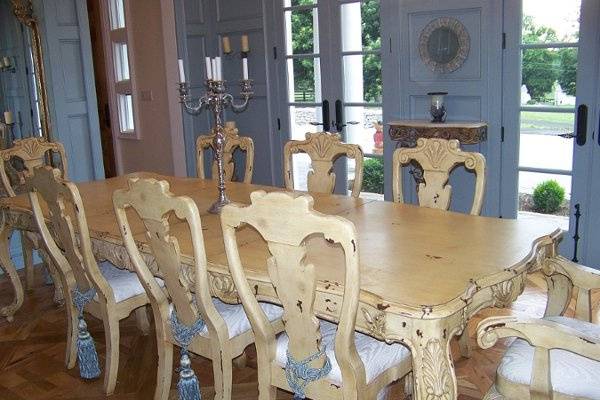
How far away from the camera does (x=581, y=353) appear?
58.1 inches

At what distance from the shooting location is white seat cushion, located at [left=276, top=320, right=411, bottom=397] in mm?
1890

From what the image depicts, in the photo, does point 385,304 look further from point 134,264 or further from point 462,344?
point 462,344

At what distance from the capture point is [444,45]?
410 cm

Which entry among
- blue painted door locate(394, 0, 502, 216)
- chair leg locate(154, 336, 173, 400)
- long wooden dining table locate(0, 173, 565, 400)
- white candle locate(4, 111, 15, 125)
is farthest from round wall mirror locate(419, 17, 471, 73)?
white candle locate(4, 111, 15, 125)

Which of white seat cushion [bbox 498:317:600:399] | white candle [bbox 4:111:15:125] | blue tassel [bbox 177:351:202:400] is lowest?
blue tassel [bbox 177:351:202:400]

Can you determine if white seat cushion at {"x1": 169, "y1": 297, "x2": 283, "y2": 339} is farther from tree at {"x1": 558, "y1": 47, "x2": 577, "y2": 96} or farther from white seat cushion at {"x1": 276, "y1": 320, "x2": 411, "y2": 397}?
tree at {"x1": 558, "y1": 47, "x2": 577, "y2": 96}

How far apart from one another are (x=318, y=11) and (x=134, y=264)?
308 centimetres

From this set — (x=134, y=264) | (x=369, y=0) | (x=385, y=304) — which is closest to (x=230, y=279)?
(x=134, y=264)

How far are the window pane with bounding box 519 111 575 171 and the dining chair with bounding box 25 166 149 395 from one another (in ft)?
8.31

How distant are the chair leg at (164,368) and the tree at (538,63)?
2.70m

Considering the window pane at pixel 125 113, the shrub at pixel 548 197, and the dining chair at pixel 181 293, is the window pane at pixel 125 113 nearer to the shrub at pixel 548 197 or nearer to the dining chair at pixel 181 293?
the shrub at pixel 548 197

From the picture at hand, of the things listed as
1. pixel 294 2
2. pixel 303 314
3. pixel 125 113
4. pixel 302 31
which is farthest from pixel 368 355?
pixel 125 113

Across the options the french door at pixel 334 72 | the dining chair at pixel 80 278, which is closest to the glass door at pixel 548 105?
the french door at pixel 334 72

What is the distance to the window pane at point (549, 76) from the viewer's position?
145 inches
